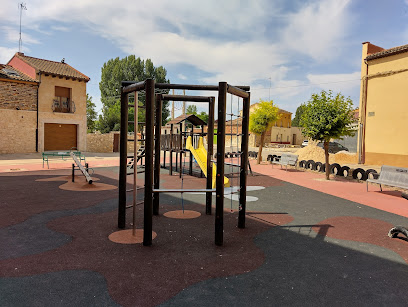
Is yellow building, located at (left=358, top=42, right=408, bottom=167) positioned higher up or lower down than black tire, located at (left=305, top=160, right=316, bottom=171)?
higher up

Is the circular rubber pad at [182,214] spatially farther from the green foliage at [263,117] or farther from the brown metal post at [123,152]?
the green foliage at [263,117]

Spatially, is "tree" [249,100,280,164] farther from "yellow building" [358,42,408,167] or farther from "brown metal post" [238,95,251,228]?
"brown metal post" [238,95,251,228]

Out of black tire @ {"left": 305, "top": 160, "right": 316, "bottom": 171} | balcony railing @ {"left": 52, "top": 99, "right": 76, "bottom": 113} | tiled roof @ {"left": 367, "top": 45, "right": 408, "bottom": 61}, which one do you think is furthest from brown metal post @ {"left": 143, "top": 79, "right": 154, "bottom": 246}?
balcony railing @ {"left": 52, "top": 99, "right": 76, "bottom": 113}

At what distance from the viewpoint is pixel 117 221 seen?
5.75 meters

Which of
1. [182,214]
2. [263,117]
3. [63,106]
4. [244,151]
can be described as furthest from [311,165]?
[63,106]

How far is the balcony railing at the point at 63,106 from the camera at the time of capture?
24380mm

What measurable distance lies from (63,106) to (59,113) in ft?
2.62

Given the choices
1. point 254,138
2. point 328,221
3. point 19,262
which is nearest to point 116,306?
point 19,262

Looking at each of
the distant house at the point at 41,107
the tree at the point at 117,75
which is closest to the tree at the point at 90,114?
the tree at the point at 117,75

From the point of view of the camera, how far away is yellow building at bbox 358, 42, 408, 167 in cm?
1560

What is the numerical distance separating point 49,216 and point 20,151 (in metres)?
19.7

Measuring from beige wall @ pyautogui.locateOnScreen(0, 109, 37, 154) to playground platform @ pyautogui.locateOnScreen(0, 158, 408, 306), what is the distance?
17.0m

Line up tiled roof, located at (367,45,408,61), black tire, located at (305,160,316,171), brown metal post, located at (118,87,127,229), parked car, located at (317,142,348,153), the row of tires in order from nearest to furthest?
brown metal post, located at (118,87,127,229) < the row of tires < black tire, located at (305,160,316,171) < tiled roof, located at (367,45,408,61) < parked car, located at (317,142,348,153)

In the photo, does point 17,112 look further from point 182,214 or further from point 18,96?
point 182,214
